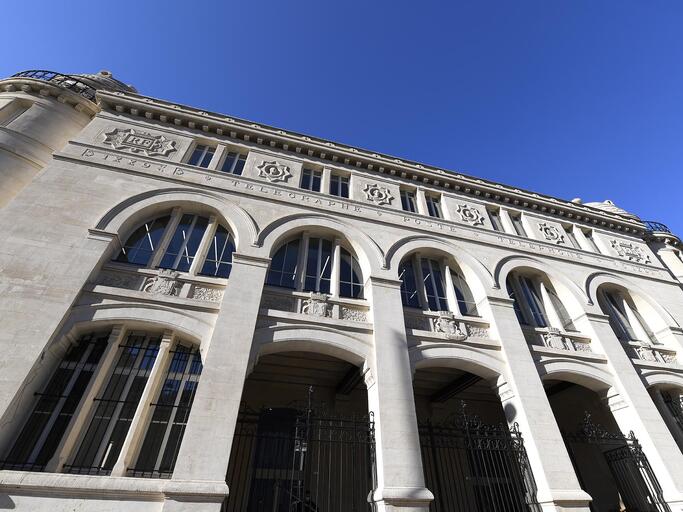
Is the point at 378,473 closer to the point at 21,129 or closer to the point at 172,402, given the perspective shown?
the point at 172,402

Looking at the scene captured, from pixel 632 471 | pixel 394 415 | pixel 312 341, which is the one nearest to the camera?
pixel 394 415

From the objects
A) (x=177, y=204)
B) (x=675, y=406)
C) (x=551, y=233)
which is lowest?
(x=675, y=406)

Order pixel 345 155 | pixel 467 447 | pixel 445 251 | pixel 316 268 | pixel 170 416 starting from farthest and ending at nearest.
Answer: pixel 345 155
pixel 445 251
pixel 316 268
pixel 467 447
pixel 170 416

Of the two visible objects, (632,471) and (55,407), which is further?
(632,471)

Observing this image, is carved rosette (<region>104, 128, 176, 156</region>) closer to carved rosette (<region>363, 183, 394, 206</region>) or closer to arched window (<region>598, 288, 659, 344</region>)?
carved rosette (<region>363, 183, 394, 206</region>)

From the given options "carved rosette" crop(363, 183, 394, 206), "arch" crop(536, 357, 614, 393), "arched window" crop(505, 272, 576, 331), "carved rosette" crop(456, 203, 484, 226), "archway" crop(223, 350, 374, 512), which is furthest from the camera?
"carved rosette" crop(456, 203, 484, 226)

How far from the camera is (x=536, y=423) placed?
8.55 metres

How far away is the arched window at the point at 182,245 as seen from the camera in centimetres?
940

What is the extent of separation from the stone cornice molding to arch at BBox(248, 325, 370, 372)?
11.9 metres

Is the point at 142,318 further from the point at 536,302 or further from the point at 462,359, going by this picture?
the point at 536,302

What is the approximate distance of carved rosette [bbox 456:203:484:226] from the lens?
14297 mm

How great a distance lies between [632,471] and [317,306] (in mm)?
10114

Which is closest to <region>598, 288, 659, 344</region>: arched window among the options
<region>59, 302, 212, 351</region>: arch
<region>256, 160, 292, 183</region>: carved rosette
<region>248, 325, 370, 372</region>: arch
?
<region>248, 325, 370, 372</region>: arch

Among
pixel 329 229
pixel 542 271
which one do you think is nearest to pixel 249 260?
pixel 329 229
